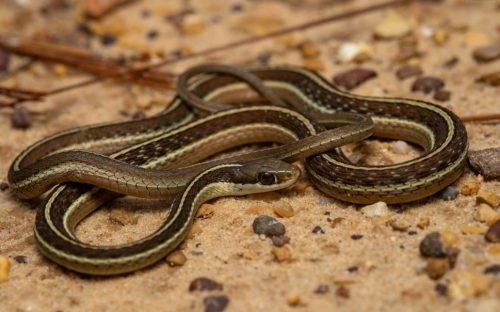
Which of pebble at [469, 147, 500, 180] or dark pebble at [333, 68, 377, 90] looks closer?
pebble at [469, 147, 500, 180]

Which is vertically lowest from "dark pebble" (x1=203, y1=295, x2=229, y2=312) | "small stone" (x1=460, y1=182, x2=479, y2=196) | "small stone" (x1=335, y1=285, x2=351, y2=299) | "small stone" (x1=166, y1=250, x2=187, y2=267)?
"small stone" (x1=166, y1=250, x2=187, y2=267)

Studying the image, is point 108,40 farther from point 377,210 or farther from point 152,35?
point 377,210

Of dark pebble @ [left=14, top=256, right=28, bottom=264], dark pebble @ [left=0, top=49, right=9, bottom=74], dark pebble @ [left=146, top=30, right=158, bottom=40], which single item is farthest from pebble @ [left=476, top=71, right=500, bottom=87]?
dark pebble @ [left=0, top=49, right=9, bottom=74]

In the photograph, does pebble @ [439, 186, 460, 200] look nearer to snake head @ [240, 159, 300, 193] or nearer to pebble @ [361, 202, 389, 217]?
pebble @ [361, 202, 389, 217]

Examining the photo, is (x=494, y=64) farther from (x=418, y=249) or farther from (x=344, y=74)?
(x=418, y=249)

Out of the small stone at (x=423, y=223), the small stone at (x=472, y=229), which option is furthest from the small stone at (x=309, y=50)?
the small stone at (x=472, y=229)

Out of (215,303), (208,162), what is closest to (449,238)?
(215,303)
